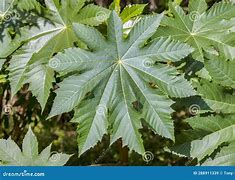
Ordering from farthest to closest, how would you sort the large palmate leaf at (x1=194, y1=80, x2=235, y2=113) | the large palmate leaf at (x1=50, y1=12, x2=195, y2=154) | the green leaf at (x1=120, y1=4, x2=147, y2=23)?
the green leaf at (x1=120, y1=4, x2=147, y2=23), the large palmate leaf at (x1=194, y1=80, x2=235, y2=113), the large palmate leaf at (x1=50, y1=12, x2=195, y2=154)

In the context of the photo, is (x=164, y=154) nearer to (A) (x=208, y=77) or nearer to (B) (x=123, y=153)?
(B) (x=123, y=153)

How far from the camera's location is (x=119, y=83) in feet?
7.09

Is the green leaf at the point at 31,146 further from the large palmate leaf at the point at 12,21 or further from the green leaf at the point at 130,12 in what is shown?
the green leaf at the point at 130,12

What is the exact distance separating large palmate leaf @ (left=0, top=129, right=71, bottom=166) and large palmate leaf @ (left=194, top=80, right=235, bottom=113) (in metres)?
0.74

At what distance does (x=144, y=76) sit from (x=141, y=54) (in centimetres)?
10

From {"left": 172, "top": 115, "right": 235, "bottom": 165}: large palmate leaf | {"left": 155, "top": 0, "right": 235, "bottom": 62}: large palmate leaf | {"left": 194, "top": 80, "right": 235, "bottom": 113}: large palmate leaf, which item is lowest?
{"left": 172, "top": 115, "right": 235, "bottom": 165}: large palmate leaf

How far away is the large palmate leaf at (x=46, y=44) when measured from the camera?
226 centimetres

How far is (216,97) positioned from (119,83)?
1.50ft

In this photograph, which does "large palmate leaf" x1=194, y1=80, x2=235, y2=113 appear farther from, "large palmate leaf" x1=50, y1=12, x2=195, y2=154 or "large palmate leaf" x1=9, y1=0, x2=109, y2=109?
"large palmate leaf" x1=9, y1=0, x2=109, y2=109

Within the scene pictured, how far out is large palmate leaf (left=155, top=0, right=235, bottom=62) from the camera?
2278mm

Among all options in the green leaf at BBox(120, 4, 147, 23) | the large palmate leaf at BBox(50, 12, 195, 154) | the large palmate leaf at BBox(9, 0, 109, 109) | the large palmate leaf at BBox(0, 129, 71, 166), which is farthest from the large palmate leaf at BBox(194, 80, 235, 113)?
the large palmate leaf at BBox(0, 129, 71, 166)

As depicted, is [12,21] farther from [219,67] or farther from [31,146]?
[219,67]
